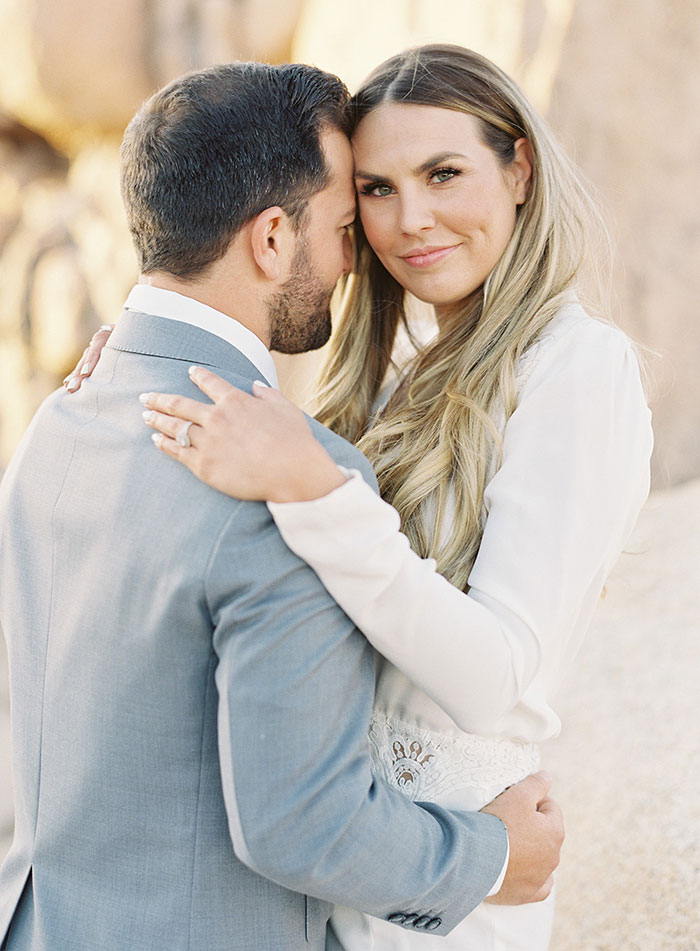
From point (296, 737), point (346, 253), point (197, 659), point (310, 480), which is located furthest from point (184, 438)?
point (346, 253)

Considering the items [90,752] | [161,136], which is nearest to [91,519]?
[90,752]

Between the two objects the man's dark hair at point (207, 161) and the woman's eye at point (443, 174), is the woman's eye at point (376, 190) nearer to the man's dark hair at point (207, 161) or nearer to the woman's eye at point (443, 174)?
the woman's eye at point (443, 174)

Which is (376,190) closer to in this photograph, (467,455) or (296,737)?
(467,455)

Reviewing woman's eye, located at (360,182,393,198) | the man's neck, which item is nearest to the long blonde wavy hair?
woman's eye, located at (360,182,393,198)

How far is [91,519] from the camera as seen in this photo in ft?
4.26

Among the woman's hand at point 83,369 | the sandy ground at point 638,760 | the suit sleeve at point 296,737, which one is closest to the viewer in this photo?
the suit sleeve at point 296,737

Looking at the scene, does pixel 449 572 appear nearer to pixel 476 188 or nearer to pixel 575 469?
pixel 575 469

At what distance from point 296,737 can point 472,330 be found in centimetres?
101

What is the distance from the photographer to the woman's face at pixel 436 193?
1.77 m

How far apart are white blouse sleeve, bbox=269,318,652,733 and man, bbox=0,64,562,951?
6 centimetres

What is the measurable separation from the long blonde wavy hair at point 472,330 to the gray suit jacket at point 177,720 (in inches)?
14.2

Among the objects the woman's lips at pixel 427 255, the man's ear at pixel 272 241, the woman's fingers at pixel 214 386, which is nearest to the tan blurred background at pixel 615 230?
the woman's lips at pixel 427 255

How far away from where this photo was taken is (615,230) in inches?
190

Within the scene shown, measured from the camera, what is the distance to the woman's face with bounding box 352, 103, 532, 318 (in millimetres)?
1774
